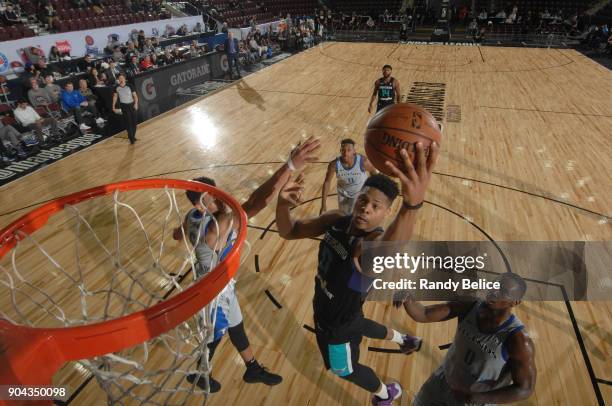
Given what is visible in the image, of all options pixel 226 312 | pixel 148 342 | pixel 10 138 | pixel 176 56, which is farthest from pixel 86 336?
pixel 176 56

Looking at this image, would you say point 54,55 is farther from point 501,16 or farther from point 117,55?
point 501,16

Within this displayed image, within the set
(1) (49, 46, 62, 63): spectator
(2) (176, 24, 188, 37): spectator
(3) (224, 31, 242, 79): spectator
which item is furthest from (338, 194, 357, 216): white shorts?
(2) (176, 24, 188, 37): spectator

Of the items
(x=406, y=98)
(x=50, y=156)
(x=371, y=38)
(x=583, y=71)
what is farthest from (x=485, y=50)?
(x=50, y=156)

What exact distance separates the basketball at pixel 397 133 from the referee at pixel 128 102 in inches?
275

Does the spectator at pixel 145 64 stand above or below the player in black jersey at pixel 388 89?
below

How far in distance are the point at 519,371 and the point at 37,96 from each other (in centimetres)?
1084

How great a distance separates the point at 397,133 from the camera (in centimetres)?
244

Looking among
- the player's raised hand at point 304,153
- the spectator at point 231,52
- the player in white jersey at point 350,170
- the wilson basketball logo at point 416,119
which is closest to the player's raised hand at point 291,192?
the player's raised hand at point 304,153

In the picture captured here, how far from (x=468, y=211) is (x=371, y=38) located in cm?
2037

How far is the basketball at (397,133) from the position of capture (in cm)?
237

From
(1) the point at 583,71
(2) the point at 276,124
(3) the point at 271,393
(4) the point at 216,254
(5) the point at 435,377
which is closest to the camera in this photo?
(5) the point at 435,377

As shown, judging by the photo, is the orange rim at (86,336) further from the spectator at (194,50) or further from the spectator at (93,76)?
the spectator at (194,50)

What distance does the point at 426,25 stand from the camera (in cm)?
2492

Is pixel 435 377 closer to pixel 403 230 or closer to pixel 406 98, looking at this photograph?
pixel 403 230
